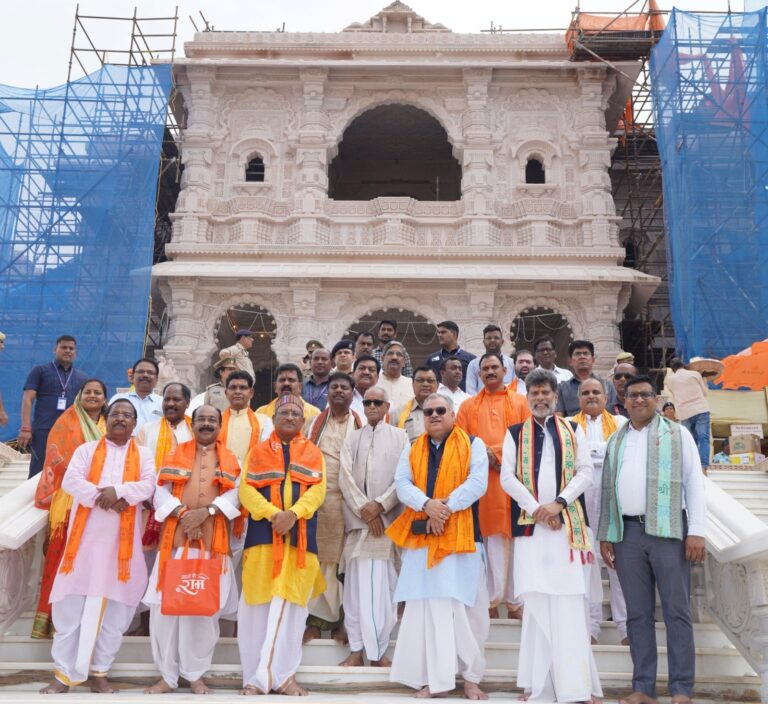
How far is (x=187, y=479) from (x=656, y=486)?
2.62 m

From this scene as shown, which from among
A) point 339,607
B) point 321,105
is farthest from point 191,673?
point 321,105

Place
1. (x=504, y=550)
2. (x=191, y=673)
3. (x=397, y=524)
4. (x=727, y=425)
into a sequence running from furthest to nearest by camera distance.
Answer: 1. (x=727, y=425)
2. (x=504, y=550)
3. (x=397, y=524)
4. (x=191, y=673)

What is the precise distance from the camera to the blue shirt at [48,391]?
6.57 metres

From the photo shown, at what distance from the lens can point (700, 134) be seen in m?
13.6

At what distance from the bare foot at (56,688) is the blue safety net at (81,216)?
8.60 metres

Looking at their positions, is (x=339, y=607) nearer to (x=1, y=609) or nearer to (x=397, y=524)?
(x=397, y=524)

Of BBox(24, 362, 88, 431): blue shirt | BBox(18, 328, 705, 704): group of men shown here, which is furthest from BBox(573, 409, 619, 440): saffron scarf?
BBox(24, 362, 88, 431): blue shirt

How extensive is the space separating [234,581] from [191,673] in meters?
0.63

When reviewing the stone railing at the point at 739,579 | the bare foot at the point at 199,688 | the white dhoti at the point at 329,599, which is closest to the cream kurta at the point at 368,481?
the white dhoti at the point at 329,599

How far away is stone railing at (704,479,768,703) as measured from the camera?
4.20 meters

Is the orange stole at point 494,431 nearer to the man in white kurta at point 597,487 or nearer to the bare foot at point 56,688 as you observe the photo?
the man in white kurta at point 597,487

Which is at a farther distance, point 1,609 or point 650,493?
point 1,609

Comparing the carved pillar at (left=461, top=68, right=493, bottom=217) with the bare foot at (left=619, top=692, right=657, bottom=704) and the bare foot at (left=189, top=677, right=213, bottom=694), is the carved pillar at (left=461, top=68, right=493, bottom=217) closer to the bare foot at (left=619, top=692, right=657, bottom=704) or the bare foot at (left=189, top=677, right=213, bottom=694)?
the bare foot at (left=619, top=692, right=657, bottom=704)

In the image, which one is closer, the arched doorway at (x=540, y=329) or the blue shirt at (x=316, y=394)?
the blue shirt at (x=316, y=394)
